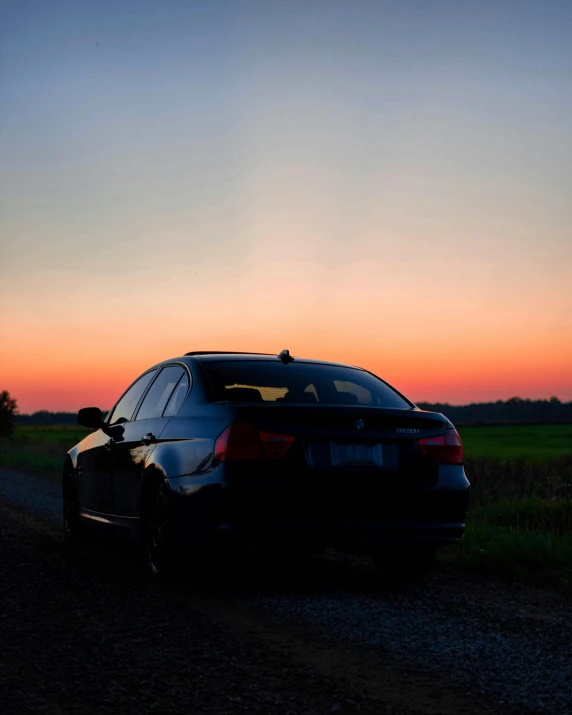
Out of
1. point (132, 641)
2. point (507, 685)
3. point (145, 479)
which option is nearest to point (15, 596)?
point (145, 479)

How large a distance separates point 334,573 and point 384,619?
1.76 meters

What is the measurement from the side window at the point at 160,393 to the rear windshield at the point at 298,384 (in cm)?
52

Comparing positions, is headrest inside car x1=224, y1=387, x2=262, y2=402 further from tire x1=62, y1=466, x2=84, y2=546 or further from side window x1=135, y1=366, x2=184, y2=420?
tire x1=62, y1=466, x2=84, y2=546

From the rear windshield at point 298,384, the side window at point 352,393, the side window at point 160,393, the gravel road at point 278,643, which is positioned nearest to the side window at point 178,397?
the side window at point 160,393

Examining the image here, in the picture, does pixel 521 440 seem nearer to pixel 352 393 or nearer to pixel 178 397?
pixel 352 393

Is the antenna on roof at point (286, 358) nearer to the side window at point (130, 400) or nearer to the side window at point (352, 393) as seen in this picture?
the side window at point (352, 393)

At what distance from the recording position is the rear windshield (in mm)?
6617

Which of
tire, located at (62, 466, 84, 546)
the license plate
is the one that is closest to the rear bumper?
the license plate

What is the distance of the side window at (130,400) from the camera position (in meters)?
8.08

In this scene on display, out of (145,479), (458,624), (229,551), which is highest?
(145,479)

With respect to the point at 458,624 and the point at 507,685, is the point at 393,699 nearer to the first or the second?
the point at 507,685

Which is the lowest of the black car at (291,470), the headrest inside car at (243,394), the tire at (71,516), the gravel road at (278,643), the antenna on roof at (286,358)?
the gravel road at (278,643)

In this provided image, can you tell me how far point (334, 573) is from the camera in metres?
7.18

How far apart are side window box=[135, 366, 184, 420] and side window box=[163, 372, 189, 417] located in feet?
0.36
